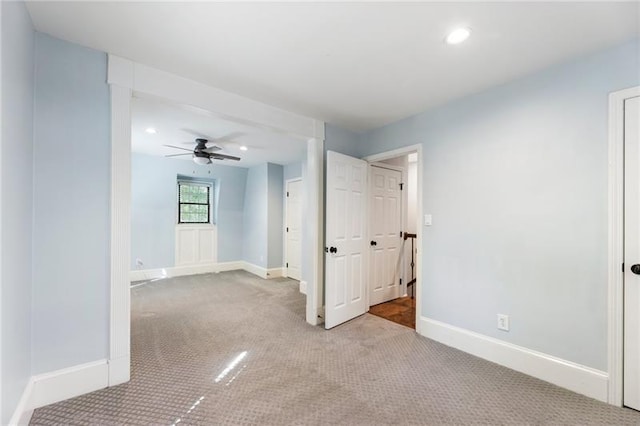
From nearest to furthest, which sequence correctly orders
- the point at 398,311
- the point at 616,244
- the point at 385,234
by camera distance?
1. the point at 616,244
2. the point at 398,311
3. the point at 385,234

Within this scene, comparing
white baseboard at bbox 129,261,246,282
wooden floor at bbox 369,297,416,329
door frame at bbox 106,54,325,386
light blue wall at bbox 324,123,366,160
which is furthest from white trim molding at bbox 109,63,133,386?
white baseboard at bbox 129,261,246,282

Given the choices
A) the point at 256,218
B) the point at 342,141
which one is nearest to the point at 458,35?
the point at 342,141

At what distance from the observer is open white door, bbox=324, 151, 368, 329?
3169 mm

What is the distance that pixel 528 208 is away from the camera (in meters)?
2.26

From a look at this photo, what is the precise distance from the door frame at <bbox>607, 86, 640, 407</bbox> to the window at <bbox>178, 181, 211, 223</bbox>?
6545 millimetres

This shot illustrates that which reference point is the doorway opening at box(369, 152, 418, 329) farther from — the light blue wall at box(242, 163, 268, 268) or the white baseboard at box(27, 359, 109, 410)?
the white baseboard at box(27, 359, 109, 410)

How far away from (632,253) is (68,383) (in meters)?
3.93

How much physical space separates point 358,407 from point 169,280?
4819 mm

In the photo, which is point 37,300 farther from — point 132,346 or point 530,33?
point 530,33

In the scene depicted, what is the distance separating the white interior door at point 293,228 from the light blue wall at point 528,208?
126 inches

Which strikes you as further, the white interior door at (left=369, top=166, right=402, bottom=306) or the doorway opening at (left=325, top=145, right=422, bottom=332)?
the white interior door at (left=369, top=166, right=402, bottom=306)

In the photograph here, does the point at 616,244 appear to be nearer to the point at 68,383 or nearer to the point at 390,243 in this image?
the point at 390,243

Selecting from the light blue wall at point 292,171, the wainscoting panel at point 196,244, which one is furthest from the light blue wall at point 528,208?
the wainscoting panel at point 196,244

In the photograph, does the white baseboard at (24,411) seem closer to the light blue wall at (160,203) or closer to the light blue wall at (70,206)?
the light blue wall at (70,206)
